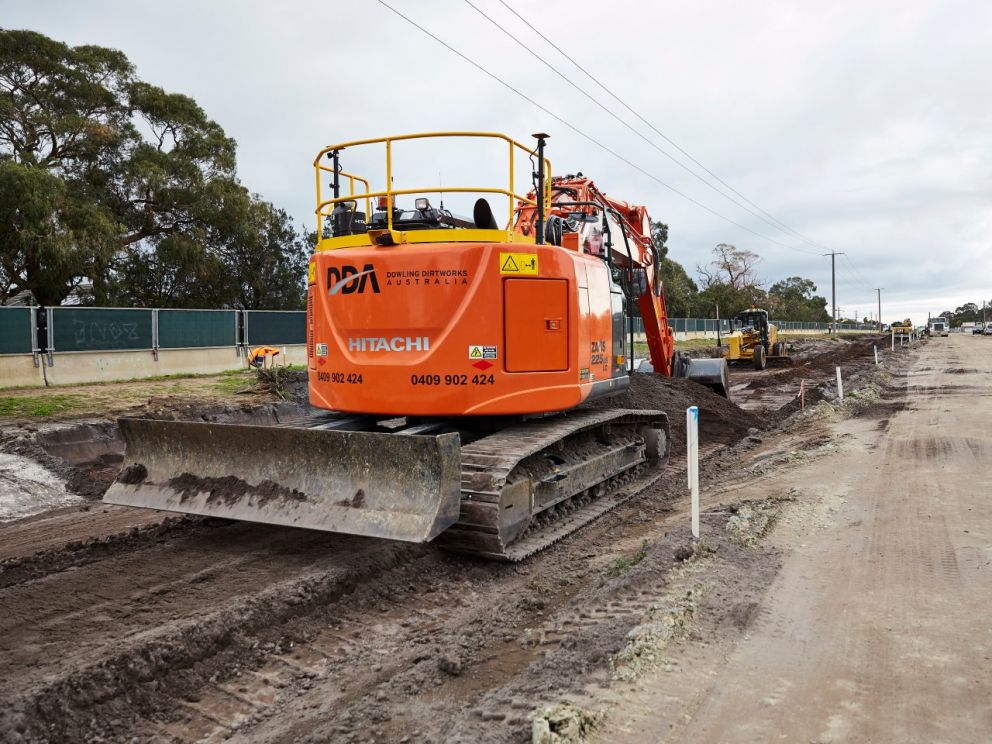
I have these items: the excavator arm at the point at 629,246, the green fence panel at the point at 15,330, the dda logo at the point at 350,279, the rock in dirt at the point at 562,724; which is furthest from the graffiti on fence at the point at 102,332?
the rock in dirt at the point at 562,724

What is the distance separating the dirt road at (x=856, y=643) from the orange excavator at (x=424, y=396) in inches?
77.1

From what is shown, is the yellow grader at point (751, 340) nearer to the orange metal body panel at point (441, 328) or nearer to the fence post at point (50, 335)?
the fence post at point (50, 335)

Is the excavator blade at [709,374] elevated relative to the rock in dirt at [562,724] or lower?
elevated

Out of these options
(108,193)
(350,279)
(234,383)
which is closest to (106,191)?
(108,193)

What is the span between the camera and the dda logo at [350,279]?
5.84 meters

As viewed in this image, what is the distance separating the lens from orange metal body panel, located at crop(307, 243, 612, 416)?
18.7ft

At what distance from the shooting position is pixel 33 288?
68.4 ft

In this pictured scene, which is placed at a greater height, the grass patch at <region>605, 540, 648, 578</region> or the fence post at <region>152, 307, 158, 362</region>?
the fence post at <region>152, 307, 158, 362</region>

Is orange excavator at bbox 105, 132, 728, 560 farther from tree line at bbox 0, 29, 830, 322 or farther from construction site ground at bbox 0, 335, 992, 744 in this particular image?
tree line at bbox 0, 29, 830, 322

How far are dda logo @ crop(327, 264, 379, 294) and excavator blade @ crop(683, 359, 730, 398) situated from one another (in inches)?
371

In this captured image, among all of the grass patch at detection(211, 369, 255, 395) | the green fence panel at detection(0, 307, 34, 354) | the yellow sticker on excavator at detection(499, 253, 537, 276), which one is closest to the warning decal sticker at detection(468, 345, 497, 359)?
the yellow sticker on excavator at detection(499, 253, 537, 276)

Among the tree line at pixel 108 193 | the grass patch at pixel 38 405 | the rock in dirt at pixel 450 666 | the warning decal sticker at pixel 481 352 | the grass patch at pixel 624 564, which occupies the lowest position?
the rock in dirt at pixel 450 666

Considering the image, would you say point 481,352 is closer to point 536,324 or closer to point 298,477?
point 536,324

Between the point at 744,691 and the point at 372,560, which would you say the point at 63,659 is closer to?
the point at 372,560
